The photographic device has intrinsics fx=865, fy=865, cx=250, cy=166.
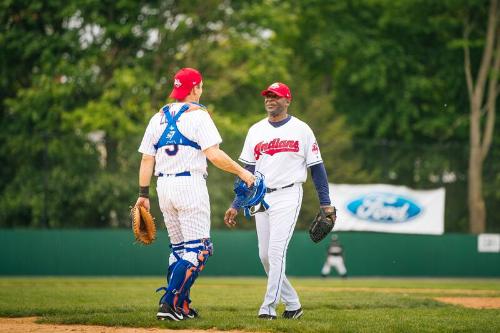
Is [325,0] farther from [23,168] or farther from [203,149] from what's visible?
[203,149]

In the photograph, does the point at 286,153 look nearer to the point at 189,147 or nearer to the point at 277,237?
the point at 277,237

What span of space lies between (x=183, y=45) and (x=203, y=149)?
1967cm

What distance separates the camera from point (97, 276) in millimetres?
19625

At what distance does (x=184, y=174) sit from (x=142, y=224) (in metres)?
0.68

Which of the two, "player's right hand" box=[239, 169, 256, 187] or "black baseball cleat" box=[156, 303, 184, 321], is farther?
"black baseball cleat" box=[156, 303, 184, 321]

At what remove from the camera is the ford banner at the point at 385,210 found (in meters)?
21.3

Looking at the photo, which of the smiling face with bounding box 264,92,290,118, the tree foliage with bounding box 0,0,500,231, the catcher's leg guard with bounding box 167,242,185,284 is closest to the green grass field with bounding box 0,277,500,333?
the catcher's leg guard with bounding box 167,242,185,284

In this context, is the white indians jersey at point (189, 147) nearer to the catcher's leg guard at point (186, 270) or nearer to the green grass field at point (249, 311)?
the catcher's leg guard at point (186, 270)

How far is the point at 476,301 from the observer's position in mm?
10906

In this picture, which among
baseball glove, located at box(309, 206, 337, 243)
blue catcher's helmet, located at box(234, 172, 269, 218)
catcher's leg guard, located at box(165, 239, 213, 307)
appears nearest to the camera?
catcher's leg guard, located at box(165, 239, 213, 307)

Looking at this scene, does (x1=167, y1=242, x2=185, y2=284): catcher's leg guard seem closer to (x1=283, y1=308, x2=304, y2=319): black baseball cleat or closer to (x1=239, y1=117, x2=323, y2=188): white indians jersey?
(x1=239, y1=117, x2=323, y2=188): white indians jersey

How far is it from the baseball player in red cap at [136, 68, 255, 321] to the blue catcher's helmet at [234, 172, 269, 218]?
22 centimetres

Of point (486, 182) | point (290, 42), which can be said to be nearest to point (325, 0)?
point (290, 42)

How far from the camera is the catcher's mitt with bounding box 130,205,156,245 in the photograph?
766 cm
